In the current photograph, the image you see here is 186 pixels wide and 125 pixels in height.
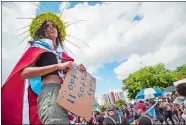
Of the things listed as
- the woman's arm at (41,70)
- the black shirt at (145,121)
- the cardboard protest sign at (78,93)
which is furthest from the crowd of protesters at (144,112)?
the woman's arm at (41,70)

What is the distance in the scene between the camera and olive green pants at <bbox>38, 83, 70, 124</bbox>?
5.06ft

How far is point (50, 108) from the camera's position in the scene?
1.56 meters

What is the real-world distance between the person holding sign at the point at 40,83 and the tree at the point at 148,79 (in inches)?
1495

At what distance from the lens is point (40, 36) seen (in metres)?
1.89

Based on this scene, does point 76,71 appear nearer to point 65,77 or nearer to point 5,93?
point 65,77

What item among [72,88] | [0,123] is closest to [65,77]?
[72,88]

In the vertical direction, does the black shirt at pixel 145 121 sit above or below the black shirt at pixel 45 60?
below

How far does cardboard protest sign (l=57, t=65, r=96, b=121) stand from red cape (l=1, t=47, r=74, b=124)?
0.87ft

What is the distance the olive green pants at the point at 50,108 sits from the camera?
1.54 m

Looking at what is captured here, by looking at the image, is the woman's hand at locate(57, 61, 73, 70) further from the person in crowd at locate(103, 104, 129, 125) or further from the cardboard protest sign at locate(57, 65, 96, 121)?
the person in crowd at locate(103, 104, 129, 125)

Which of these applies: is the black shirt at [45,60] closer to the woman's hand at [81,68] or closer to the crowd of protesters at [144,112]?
the woman's hand at [81,68]

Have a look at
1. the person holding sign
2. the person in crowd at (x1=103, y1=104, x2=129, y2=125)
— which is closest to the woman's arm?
the person holding sign

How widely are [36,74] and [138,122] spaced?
3751 mm

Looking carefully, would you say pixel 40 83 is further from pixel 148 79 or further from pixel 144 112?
pixel 148 79
